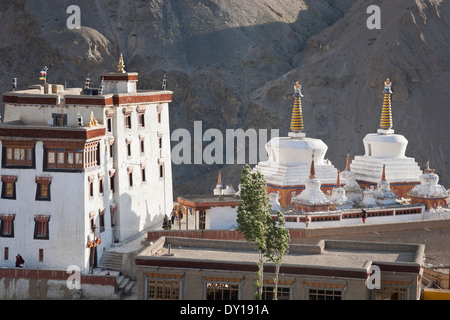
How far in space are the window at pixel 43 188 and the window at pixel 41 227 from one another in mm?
964

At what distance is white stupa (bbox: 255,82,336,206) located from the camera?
53531 mm

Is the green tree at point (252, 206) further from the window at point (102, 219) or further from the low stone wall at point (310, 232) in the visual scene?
the window at point (102, 219)

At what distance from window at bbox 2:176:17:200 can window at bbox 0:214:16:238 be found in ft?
3.20

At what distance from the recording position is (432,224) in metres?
52.7

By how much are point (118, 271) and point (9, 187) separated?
7.09m

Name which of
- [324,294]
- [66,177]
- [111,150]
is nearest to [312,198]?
[111,150]

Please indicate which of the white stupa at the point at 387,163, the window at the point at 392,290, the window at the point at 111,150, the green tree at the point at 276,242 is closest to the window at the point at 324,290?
the green tree at the point at 276,242

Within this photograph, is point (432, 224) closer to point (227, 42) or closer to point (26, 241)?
point (26, 241)

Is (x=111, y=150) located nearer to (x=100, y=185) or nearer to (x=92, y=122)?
(x=100, y=185)

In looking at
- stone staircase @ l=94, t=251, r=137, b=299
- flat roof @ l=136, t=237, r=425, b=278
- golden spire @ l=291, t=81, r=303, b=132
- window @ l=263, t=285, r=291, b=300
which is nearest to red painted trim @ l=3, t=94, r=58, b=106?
stone staircase @ l=94, t=251, r=137, b=299

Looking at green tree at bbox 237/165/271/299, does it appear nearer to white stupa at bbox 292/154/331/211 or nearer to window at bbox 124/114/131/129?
white stupa at bbox 292/154/331/211

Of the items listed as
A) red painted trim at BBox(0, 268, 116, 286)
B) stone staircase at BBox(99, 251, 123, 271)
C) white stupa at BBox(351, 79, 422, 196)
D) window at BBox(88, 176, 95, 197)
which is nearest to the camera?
red painted trim at BBox(0, 268, 116, 286)

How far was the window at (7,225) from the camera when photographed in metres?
45.9
